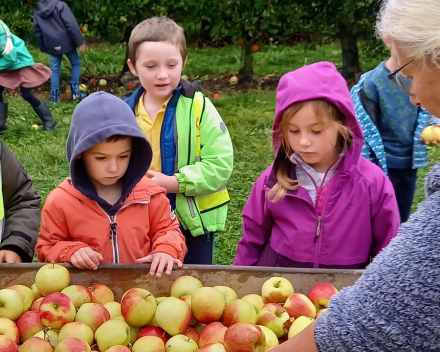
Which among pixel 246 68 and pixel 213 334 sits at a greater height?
pixel 246 68

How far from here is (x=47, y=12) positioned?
7.70 m

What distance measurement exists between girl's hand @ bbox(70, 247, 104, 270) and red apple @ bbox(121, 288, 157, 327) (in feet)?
0.60

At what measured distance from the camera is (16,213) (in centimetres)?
253

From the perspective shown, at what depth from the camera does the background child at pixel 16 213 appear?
2443mm

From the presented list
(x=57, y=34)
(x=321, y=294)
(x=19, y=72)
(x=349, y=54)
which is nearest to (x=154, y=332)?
(x=321, y=294)

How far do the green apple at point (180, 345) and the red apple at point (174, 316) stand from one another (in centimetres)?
5

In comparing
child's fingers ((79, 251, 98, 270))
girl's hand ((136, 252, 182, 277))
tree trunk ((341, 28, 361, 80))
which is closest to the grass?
tree trunk ((341, 28, 361, 80))

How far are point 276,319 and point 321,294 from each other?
166 millimetres

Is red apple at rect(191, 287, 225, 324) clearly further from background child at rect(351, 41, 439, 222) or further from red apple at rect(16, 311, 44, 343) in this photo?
background child at rect(351, 41, 439, 222)

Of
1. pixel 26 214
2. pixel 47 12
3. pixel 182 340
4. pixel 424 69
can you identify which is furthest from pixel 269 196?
pixel 47 12

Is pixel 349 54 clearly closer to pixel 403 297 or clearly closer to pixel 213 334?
pixel 213 334

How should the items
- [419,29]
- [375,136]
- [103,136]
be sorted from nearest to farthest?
[419,29], [103,136], [375,136]

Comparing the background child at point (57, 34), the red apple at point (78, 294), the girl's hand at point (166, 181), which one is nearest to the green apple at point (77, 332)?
the red apple at point (78, 294)

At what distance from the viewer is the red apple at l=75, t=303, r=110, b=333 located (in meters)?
1.90
